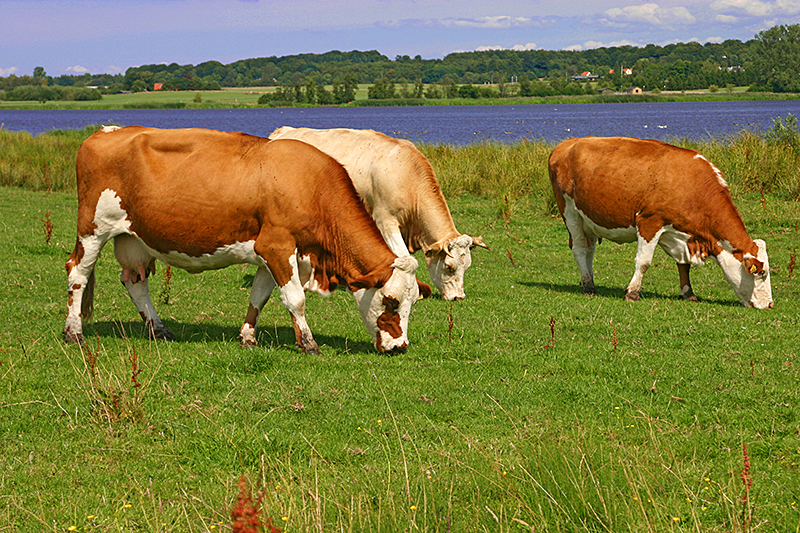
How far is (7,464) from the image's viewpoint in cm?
555

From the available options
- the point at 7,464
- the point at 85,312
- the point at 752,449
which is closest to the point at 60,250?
the point at 85,312

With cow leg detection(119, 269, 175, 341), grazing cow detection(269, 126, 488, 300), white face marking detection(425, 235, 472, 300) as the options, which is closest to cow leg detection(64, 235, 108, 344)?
cow leg detection(119, 269, 175, 341)

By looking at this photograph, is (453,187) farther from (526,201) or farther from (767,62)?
(767,62)

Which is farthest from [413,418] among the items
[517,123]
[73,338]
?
[517,123]

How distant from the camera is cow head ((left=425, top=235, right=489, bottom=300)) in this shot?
37.3 ft

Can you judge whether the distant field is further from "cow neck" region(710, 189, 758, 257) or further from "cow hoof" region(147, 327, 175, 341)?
"cow hoof" region(147, 327, 175, 341)

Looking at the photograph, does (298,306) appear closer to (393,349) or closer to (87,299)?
(393,349)

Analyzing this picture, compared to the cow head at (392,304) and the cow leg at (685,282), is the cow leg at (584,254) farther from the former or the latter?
the cow head at (392,304)

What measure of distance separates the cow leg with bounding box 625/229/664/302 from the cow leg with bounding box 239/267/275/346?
5901mm

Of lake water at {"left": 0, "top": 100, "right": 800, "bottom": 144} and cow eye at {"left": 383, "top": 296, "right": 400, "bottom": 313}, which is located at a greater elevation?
lake water at {"left": 0, "top": 100, "right": 800, "bottom": 144}

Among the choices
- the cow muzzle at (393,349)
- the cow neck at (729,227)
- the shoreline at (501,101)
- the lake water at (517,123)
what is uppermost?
the shoreline at (501,101)

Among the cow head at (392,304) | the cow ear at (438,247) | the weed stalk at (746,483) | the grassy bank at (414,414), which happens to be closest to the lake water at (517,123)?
the cow ear at (438,247)

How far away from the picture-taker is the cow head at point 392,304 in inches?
326

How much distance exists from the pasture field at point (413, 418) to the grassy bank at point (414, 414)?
3 cm
